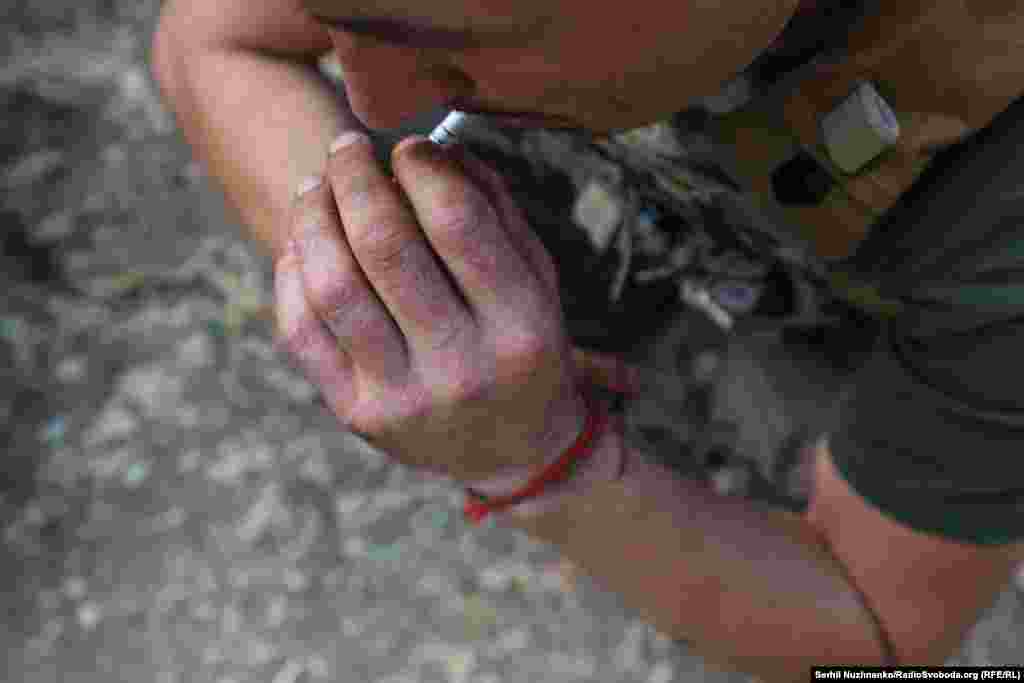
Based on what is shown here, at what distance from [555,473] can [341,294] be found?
32 centimetres

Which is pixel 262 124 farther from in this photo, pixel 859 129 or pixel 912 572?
pixel 912 572

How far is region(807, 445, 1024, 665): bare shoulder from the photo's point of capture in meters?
1.18

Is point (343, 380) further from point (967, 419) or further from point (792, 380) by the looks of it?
point (792, 380)

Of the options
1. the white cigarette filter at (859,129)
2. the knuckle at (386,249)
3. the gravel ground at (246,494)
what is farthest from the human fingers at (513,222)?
the gravel ground at (246,494)

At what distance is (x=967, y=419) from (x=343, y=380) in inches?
22.4

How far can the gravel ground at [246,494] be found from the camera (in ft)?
5.24

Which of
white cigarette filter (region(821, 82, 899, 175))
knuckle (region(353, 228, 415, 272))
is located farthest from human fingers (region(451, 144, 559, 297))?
white cigarette filter (region(821, 82, 899, 175))

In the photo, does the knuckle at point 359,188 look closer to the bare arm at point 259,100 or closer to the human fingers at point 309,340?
the human fingers at point 309,340

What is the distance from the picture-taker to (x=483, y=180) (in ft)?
3.37

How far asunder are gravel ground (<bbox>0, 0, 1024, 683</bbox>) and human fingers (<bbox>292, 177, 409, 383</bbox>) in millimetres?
590

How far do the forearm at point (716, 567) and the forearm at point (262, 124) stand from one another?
1.50 ft

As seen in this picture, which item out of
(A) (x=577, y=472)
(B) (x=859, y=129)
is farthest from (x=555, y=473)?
(B) (x=859, y=129)

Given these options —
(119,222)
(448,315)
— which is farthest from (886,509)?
(119,222)

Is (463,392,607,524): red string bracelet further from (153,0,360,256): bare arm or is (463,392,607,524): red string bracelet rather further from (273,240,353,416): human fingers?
(153,0,360,256): bare arm
